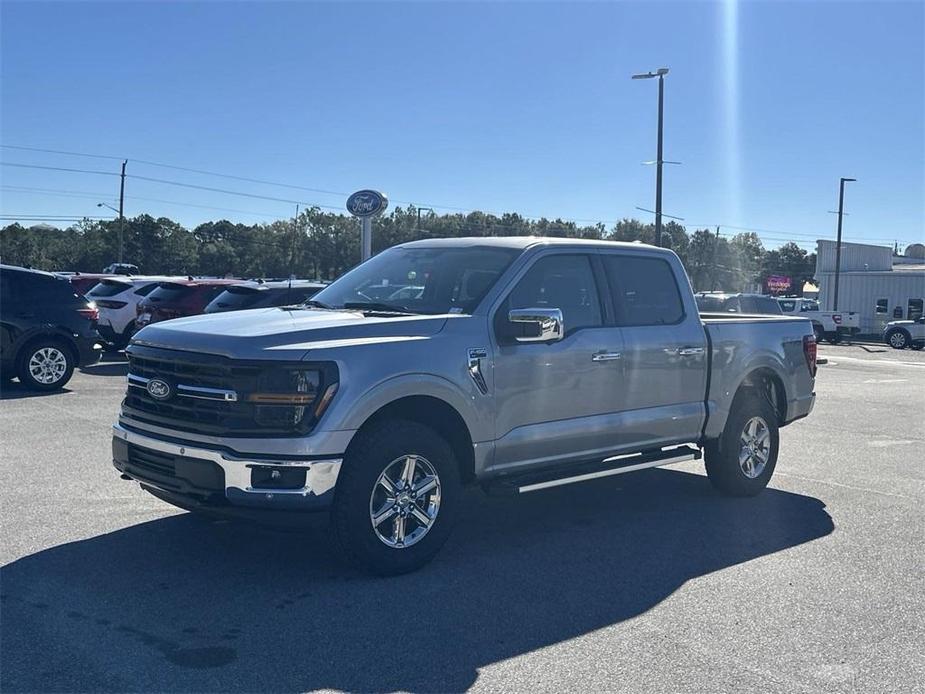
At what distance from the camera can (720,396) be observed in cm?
752

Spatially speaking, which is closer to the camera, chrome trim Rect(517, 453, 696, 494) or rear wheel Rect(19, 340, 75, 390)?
chrome trim Rect(517, 453, 696, 494)

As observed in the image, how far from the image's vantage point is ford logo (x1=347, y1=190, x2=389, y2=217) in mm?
18125

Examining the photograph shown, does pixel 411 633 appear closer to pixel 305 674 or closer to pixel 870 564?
pixel 305 674

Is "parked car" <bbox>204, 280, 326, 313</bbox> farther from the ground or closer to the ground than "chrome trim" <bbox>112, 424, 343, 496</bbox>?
farther from the ground

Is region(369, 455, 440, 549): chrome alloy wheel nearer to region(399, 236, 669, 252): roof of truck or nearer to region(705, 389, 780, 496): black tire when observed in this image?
region(399, 236, 669, 252): roof of truck

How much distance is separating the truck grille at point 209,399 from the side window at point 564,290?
1.83 meters

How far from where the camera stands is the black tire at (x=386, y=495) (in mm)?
5094

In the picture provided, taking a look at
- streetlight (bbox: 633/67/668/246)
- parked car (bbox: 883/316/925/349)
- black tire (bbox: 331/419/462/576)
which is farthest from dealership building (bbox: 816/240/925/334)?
black tire (bbox: 331/419/462/576)

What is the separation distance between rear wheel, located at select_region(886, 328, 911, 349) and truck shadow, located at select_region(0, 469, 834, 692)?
105 ft

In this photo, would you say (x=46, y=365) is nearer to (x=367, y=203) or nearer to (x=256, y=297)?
(x=256, y=297)

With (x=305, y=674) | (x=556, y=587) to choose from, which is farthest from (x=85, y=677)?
(x=556, y=587)

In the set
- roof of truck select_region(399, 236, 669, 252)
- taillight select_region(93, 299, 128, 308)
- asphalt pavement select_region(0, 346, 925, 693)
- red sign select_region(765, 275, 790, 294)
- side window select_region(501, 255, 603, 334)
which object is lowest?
asphalt pavement select_region(0, 346, 925, 693)

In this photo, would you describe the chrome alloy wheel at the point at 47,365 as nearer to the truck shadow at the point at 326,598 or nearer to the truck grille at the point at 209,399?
the truck shadow at the point at 326,598

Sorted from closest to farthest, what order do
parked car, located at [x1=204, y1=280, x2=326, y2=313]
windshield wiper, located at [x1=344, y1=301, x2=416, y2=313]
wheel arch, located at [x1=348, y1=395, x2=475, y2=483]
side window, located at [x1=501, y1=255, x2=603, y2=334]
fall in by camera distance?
1. wheel arch, located at [x1=348, y1=395, x2=475, y2=483]
2. windshield wiper, located at [x1=344, y1=301, x2=416, y2=313]
3. side window, located at [x1=501, y1=255, x2=603, y2=334]
4. parked car, located at [x1=204, y1=280, x2=326, y2=313]
